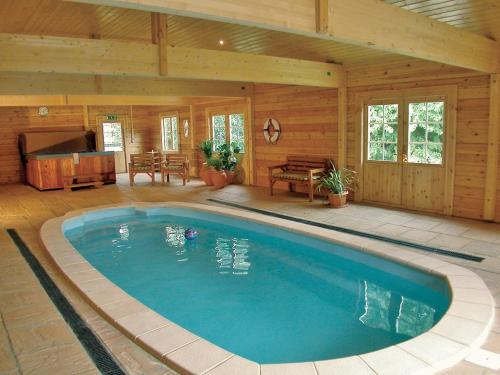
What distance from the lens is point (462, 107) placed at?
5.79m

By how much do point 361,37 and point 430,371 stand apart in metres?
2.45

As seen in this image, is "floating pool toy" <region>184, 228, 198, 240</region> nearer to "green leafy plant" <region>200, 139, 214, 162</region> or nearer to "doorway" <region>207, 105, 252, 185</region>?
"doorway" <region>207, 105, 252, 185</region>

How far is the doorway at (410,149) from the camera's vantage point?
602cm

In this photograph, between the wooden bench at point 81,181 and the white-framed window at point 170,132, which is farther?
the white-framed window at point 170,132

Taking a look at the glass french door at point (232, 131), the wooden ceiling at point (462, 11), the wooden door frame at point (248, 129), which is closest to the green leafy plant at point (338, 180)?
the wooden door frame at point (248, 129)

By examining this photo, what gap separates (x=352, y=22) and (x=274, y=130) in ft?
18.5

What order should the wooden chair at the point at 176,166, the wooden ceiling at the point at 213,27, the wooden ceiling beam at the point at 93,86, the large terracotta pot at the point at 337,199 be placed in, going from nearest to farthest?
the wooden ceiling at the point at 213,27, the wooden ceiling beam at the point at 93,86, the large terracotta pot at the point at 337,199, the wooden chair at the point at 176,166

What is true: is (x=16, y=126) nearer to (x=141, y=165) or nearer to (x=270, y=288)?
(x=141, y=165)

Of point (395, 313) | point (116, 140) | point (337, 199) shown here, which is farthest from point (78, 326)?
point (116, 140)

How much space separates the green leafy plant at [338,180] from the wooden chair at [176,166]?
3.79 m

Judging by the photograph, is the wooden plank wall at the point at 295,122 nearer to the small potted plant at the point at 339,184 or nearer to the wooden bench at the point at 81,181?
the small potted plant at the point at 339,184

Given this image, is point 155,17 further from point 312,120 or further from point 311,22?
point 312,120

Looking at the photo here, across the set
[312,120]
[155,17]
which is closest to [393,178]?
[312,120]

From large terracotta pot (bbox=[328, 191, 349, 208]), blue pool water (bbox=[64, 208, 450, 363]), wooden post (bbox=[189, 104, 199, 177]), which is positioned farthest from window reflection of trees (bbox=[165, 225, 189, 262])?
wooden post (bbox=[189, 104, 199, 177])
